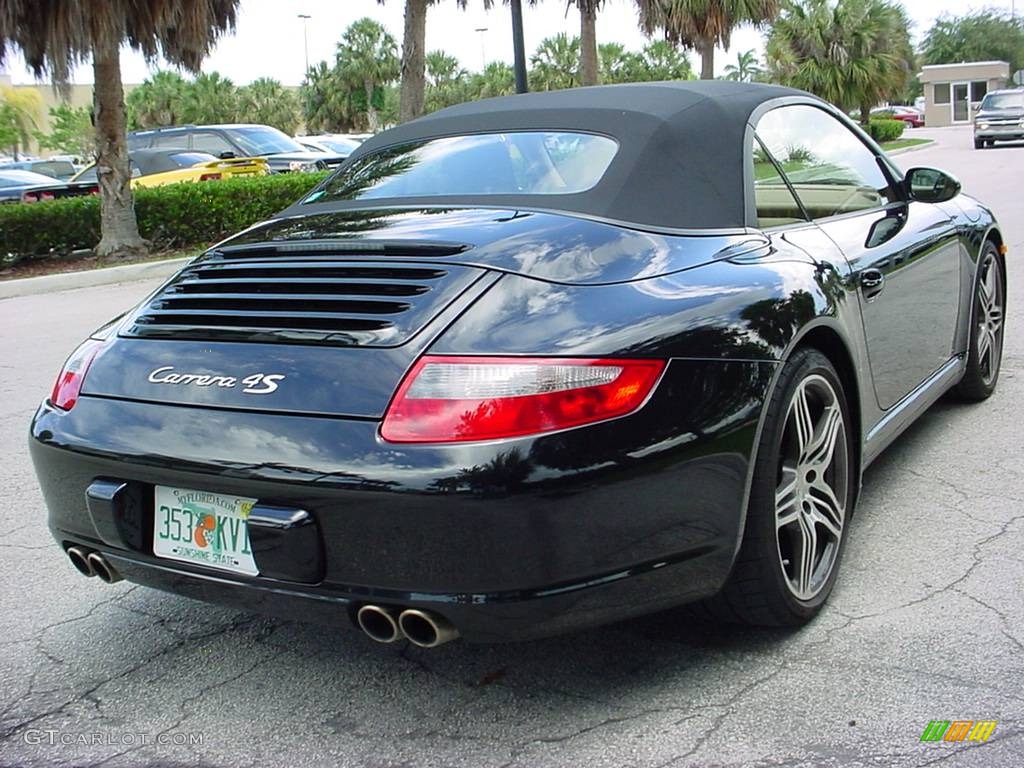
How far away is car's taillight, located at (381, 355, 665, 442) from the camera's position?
7.60 feet

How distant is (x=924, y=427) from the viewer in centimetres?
489

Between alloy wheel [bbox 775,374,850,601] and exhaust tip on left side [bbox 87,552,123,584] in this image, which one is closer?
exhaust tip on left side [bbox 87,552,123,584]

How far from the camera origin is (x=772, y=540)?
9.12ft

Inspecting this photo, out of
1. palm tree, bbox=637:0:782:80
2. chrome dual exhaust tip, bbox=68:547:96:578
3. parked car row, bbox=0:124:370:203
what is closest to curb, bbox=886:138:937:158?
palm tree, bbox=637:0:782:80

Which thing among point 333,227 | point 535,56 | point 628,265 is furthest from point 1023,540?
point 535,56

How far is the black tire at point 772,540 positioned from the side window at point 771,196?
48 cm

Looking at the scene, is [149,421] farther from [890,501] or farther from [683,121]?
[890,501]

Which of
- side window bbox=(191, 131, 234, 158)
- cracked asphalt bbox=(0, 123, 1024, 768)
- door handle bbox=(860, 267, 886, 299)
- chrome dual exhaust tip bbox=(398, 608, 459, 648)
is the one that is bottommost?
cracked asphalt bbox=(0, 123, 1024, 768)

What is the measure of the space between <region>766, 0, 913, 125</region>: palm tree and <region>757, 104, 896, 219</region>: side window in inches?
1368

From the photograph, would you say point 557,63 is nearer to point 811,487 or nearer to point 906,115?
point 906,115

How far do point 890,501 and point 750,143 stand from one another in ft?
4.73

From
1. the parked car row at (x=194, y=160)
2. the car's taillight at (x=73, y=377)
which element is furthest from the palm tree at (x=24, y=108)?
the car's taillight at (x=73, y=377)

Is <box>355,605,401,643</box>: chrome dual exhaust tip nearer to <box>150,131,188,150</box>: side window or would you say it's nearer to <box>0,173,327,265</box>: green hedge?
<box>0,173,327,265</box>: green hedge

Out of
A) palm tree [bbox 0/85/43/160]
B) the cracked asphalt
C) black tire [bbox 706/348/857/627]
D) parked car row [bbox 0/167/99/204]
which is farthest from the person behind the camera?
palm tree [bbox 0/85/43/160]
